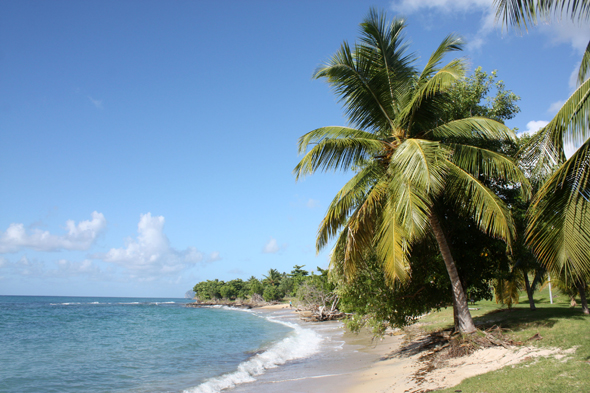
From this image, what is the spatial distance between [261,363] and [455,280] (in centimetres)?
939

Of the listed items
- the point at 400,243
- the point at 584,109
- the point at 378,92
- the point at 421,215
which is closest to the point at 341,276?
the point at 400,243

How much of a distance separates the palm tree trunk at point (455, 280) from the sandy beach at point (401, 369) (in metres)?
0.81

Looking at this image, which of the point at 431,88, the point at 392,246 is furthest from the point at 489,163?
the point at 392,246

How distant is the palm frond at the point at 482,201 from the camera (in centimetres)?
760

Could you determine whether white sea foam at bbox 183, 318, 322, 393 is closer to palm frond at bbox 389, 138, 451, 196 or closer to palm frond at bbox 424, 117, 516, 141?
palm frond at bbox 389, 138, 451, 196

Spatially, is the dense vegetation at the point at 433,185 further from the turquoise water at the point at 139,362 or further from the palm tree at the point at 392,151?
the turquoise water at the point at 139,362

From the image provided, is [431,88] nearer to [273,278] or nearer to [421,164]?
[421,164]

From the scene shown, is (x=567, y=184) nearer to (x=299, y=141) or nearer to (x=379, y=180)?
(x=379, y=180)

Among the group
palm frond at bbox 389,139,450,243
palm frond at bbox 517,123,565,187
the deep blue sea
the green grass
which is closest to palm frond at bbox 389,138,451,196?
palm frond at bbox 389,139,450,243

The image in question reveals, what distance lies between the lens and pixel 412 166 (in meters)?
7.62

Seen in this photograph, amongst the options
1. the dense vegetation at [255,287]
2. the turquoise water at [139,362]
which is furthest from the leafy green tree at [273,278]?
the turquoise water at [139,362]

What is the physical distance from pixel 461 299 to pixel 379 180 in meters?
3.75

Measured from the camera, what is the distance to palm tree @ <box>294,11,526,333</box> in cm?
812

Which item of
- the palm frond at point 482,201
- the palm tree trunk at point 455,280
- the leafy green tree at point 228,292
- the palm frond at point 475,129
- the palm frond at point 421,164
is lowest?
the leafy green tree at point 228,292
